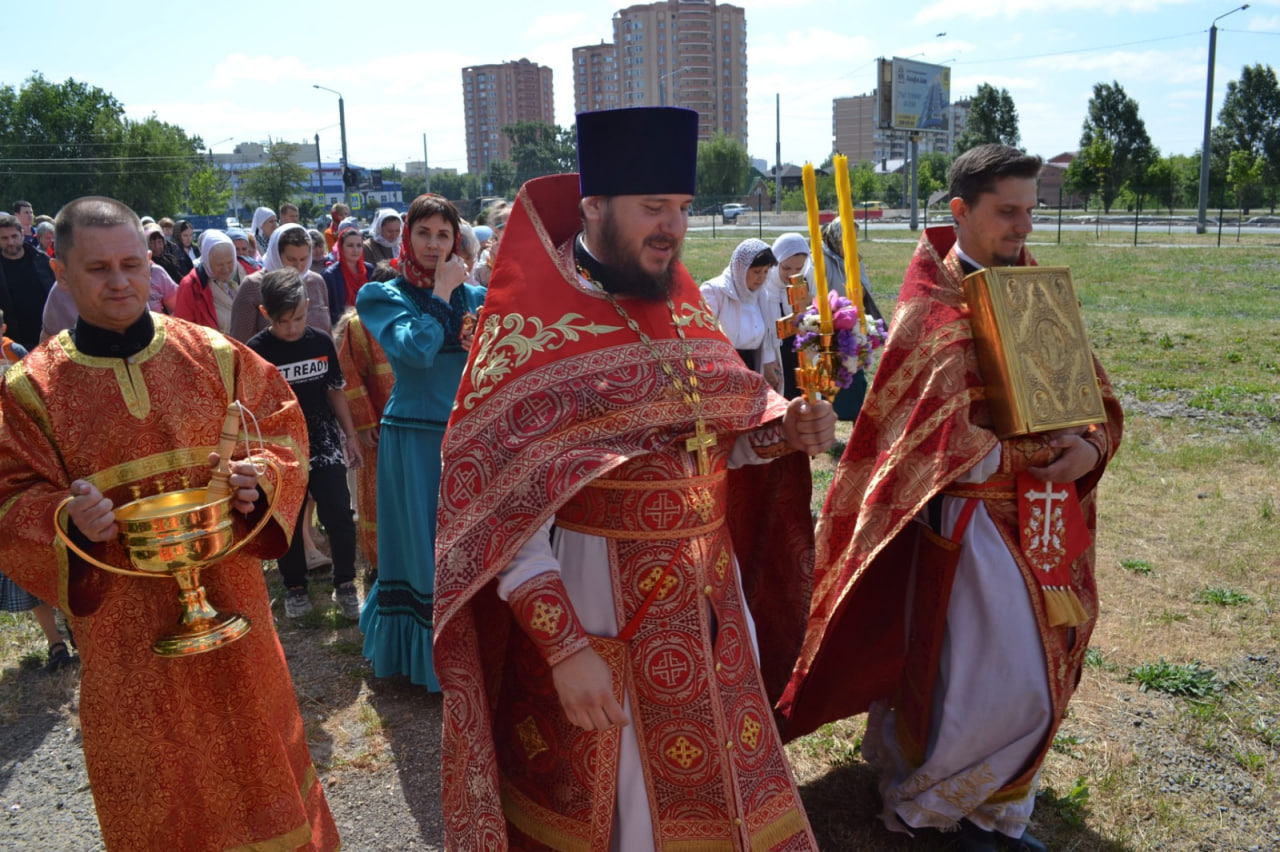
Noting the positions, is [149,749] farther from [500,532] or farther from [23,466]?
[500,532]

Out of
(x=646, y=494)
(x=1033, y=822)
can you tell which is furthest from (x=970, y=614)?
(x=646, y=494)

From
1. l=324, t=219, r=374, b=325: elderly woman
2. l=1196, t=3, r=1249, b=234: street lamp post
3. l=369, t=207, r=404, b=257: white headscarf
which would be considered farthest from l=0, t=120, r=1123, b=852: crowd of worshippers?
l=1196, t=3, r=1249, b=234: street lamp post

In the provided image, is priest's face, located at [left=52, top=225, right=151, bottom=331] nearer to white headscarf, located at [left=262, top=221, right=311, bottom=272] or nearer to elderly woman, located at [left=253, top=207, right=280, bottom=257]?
white headscarf, located at [left=262, top=221, right=311, bottom=272]

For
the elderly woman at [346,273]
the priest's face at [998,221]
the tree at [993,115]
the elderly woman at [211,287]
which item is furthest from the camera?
the tree at [993,115]

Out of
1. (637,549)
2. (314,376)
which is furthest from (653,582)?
(314,376)

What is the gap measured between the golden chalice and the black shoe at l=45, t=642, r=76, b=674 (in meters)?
3.27

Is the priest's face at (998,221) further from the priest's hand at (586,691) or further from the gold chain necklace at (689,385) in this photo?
the priest's hand at (586,691)

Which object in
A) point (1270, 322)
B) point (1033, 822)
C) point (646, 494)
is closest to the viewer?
point (646, 494)

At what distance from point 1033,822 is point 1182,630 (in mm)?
2079

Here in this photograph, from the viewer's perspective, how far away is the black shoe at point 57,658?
5418 millimetres

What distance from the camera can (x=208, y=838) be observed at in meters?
2.91

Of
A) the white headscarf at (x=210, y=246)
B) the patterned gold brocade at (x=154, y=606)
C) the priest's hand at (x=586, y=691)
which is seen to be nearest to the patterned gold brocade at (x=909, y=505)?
the priest's hand at (x=586, y=691)

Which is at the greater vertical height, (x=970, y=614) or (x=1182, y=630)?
(x=970, y=614)

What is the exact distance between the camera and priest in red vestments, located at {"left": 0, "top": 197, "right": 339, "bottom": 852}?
8.98 feet
